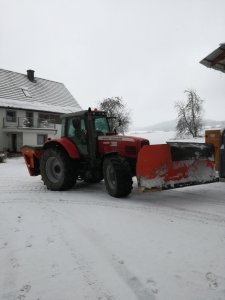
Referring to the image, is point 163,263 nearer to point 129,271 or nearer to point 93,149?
point 129,271

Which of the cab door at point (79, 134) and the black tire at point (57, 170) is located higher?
the cab door at point (79, 134)

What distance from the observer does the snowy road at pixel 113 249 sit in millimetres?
2814

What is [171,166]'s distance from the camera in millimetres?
6230

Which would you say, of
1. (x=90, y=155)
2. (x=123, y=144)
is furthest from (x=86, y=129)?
(x=123, y=144)

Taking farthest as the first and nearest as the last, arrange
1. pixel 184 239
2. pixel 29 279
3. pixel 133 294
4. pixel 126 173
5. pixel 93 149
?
pixel 93 149 < pixel 126 173 < pixel 184 239 < pixel 29 279 < pixel 133 294

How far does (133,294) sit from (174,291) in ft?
1.20

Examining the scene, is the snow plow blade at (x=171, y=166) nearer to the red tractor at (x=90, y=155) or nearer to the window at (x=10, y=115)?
the red tractor at (x=90, y=155)

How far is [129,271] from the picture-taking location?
3.14m

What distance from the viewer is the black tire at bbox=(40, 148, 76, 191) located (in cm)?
773

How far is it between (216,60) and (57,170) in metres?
5.36

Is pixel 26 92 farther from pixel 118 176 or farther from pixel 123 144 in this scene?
pixel 118 176

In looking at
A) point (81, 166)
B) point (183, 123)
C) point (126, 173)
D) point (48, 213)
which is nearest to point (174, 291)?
point (48, 213)

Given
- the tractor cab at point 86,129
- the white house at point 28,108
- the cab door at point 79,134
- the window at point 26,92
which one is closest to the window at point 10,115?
the white house at point 28,108

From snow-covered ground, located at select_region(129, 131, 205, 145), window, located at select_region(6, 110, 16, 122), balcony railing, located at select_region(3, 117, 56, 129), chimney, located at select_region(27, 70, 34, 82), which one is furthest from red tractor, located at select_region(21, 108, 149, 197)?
chimney, located at select_region(27, 70, 34, 82)
